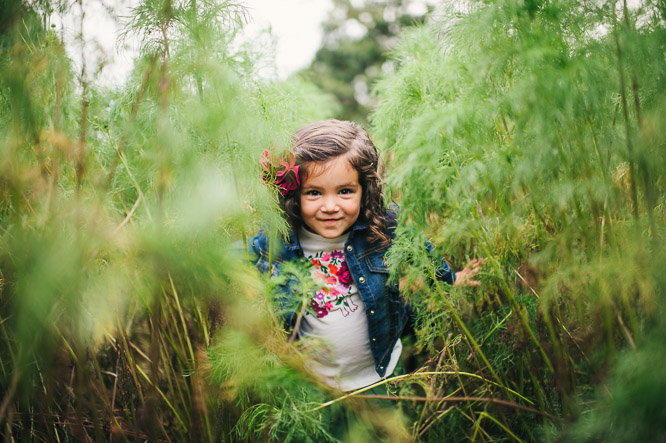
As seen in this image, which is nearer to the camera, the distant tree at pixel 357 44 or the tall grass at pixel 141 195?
the tall grass at pixel 141 195

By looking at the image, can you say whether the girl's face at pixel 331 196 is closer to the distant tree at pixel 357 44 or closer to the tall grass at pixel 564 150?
the tall grass at pixel 564 150

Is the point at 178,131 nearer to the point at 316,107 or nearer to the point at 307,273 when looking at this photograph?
the point at 307,273

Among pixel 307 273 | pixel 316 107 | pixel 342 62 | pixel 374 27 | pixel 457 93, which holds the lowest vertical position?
pixel 307 273

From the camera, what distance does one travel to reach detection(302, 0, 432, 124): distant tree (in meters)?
11.9

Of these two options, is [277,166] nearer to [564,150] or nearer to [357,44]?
[564,150]

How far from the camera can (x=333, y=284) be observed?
1.54m

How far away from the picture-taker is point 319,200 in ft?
4.61

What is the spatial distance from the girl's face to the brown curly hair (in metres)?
0.03


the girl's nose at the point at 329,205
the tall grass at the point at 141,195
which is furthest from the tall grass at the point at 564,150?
the tall grass at the point at 141,195

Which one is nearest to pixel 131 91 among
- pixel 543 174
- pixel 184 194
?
pixel 184 194

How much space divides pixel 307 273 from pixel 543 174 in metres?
0.67

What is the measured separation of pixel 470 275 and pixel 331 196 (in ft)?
1.76

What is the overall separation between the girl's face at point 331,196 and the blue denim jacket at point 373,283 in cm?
12

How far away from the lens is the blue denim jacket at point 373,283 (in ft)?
4.97
